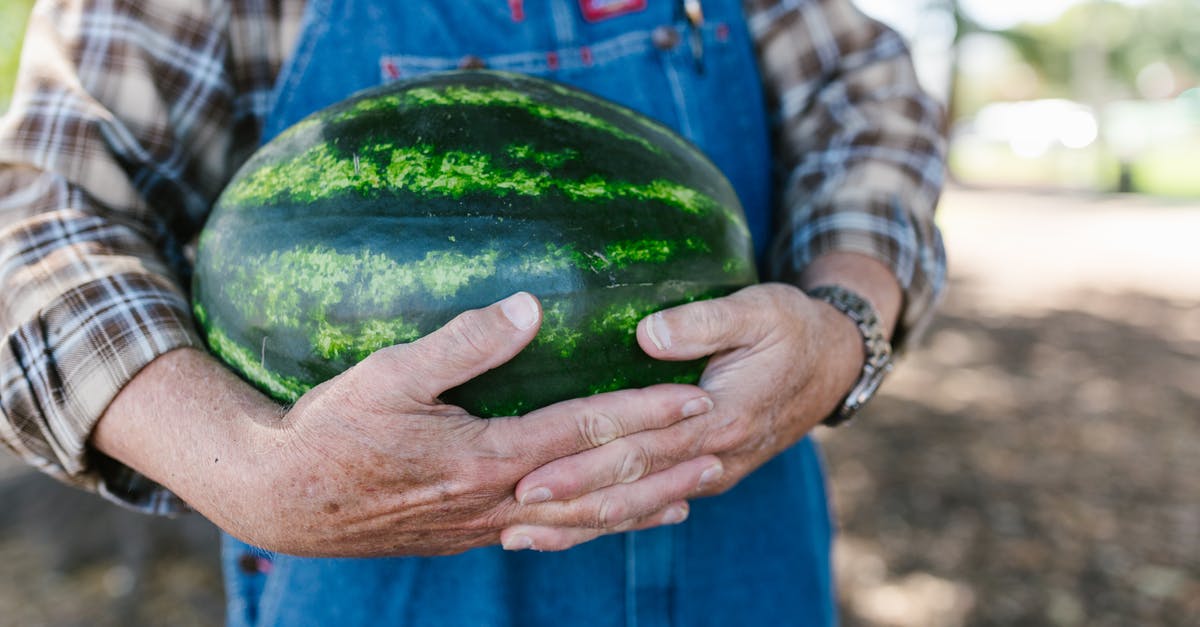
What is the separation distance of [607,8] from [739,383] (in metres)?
0.88

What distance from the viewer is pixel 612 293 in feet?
4.08

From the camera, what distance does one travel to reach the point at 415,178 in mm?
1251

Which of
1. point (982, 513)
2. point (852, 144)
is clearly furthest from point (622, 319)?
point (982, 513)

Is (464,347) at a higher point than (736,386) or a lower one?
higher

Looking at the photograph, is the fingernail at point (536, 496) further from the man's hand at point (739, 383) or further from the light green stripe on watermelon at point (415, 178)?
the light green stripe on watermelon at point (415, 178)

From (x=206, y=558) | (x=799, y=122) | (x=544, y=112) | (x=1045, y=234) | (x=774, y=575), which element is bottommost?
(x=1045, y=234)

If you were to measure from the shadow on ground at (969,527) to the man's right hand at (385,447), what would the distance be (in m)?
3.09

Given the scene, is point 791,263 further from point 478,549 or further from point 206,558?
point 206,558

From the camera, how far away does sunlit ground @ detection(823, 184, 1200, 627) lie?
391cm

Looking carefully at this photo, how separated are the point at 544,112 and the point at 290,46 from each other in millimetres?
625

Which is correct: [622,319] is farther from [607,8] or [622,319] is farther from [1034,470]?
[1034,470]

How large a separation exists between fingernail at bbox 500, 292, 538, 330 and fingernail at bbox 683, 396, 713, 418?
296mm

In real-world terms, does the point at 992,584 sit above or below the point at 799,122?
below

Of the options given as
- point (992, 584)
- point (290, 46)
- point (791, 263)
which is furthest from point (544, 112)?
point (992, 584)
